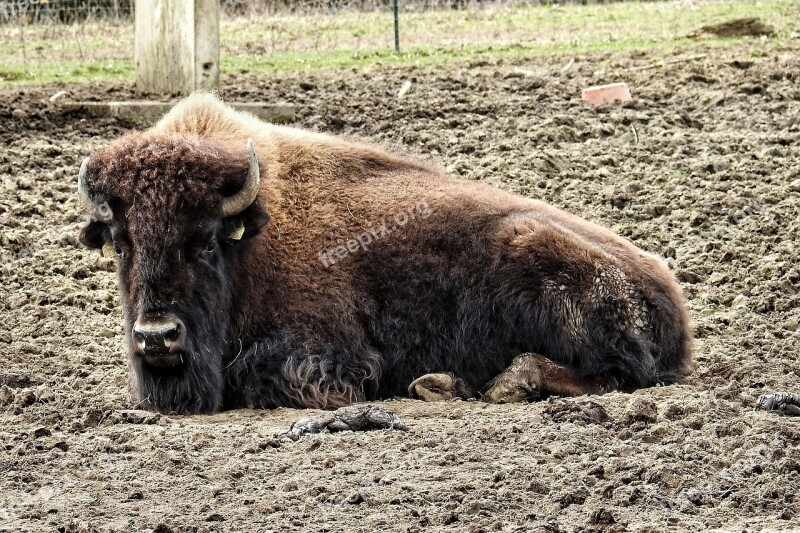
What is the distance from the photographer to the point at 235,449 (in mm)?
5059

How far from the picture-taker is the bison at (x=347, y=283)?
19.7ft

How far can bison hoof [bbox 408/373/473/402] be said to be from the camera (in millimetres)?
6383

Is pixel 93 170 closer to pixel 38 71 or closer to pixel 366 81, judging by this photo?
pixel 366 81

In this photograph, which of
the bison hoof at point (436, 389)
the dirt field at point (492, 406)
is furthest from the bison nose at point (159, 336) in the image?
the bison hoof at point (436, 389)

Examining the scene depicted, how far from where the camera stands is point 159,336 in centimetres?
571

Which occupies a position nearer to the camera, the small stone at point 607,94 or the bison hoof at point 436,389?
the bison hoof at point 436,389

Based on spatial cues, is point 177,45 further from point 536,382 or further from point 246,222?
point 536,382

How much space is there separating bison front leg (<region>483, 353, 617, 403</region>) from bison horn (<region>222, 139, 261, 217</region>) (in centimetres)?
164

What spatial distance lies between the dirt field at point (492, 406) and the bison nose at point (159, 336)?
0.34 meters

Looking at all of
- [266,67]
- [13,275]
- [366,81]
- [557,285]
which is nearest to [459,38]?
[266,67]

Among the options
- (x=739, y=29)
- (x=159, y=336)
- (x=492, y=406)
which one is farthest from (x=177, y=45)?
(x=739, y=29)

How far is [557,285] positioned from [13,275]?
160 inches

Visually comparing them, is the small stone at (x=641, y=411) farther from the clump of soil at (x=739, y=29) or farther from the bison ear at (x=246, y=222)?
the clump of soil at (x=739, y=29)

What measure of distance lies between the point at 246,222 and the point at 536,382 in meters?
1.75
